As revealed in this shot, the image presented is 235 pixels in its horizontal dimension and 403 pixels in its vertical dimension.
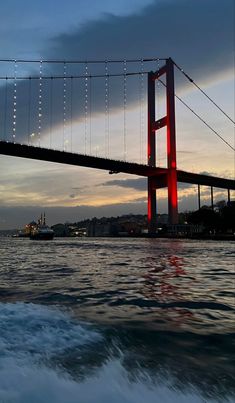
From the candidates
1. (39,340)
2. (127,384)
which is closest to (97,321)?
(39,340)

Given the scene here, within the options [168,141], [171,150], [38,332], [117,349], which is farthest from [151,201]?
[117,349]

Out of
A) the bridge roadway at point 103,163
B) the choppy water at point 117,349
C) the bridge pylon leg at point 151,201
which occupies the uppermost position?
the bridge roadway at point 103,163

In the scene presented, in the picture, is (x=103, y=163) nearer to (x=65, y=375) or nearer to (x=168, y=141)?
(x=168, y=141)

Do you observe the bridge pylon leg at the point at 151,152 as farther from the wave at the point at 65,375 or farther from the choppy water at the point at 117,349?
the wave at the point at 65,375

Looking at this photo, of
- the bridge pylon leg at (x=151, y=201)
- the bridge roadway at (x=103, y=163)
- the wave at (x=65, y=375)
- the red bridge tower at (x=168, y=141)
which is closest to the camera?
the wave at (x=65, y=375)

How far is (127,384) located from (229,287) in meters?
4.97

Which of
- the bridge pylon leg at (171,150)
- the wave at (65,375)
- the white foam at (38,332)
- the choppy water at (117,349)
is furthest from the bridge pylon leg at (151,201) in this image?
the wave at (65,375)

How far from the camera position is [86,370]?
2588 mm

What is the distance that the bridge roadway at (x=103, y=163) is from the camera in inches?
1405

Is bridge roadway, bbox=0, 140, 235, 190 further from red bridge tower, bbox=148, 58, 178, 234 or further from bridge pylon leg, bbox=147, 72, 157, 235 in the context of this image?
bridge pylon leg, bbox=147, 72, 157, 235

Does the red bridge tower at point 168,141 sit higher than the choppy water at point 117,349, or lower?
higher

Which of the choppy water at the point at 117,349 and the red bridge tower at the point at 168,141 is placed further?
the red bridge tower at the point at 168,141

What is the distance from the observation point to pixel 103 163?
40156 mm

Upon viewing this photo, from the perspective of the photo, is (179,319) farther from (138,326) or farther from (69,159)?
(69,159)
